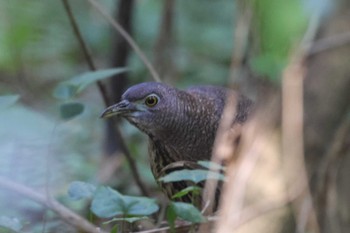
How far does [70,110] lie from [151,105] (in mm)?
604

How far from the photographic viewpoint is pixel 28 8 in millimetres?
7699

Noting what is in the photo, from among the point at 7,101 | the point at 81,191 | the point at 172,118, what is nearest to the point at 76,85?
the point at 7,101

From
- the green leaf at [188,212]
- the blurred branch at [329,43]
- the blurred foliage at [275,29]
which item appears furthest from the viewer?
the green leaf at [188,212]

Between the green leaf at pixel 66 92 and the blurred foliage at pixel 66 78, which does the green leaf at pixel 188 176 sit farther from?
the green leaf at pixel 66 92

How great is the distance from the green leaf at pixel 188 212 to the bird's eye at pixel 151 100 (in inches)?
56.8

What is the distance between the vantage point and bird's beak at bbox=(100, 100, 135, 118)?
4465 mm

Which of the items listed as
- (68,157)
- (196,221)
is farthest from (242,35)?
(68,157)

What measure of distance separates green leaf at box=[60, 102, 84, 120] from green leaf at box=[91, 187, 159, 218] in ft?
2.84

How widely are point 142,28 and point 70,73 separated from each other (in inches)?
27.7

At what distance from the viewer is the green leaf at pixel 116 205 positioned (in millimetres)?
3259

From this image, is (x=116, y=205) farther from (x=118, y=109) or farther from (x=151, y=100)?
(x=151, y=100)

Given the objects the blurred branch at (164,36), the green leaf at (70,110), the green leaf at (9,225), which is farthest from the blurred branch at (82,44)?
the green leaf at (9,225)

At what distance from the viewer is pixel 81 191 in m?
3.38

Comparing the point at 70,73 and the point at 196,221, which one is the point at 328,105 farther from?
the point at 70,73
